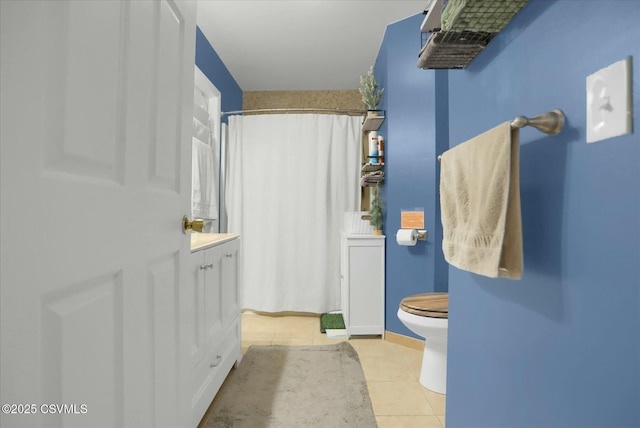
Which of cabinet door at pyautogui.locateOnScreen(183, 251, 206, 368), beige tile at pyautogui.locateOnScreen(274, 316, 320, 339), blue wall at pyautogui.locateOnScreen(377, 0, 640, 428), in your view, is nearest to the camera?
blue wall at pyautogui.locateOnScreen(377, 0, 640, 428)

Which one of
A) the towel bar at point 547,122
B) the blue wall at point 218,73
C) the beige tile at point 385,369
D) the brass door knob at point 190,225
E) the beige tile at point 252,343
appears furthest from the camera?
the blue wall at point 218,73

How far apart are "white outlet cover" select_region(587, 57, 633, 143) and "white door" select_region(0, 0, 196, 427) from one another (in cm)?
89

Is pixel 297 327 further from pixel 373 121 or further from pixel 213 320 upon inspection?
pixel 373 121

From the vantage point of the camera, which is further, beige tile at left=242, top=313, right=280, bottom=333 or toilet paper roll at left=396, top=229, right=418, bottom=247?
beige tile at left=242, top=313, right=280, bottom=333

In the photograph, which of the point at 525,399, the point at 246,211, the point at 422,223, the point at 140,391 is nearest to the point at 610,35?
the point at 525,399

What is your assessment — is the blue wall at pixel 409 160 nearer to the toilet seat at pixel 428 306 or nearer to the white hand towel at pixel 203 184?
the toilet seat at pixel 428 306

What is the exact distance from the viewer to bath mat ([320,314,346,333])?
289 centimetres

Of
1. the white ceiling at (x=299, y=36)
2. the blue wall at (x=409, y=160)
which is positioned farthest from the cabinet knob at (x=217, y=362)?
the white ceiling at (x=299, y=36)

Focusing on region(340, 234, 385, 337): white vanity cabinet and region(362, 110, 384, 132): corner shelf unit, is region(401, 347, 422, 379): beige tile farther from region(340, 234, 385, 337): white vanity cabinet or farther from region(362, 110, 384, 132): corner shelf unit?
region(362, 110, 384, 132): corner shelf unit

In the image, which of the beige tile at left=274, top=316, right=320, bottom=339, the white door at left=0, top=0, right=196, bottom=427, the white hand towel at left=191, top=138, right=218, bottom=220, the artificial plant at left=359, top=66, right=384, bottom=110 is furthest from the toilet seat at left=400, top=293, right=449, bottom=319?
the white hand towel at left=191, top=138, right=218, bottom=220

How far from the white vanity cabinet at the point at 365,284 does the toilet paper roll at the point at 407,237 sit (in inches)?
11.5

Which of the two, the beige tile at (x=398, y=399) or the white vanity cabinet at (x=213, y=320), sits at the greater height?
the white vanity cabinet at (x=213, y=320)

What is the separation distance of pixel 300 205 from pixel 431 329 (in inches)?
73.2

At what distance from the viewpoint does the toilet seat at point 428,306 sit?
69.3 inches
